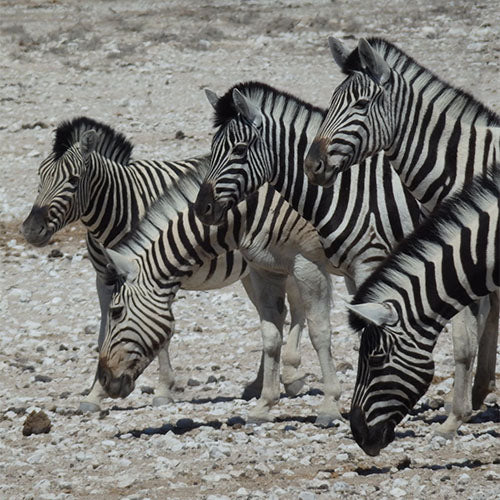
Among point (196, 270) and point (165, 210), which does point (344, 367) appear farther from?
point (165, 210)

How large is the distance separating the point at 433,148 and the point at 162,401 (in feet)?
10.3

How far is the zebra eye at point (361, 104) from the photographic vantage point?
7.45 meters

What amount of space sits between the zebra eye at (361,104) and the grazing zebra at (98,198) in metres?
2.35

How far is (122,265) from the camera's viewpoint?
26.6 feet

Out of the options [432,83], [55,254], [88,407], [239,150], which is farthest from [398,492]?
[55,254]

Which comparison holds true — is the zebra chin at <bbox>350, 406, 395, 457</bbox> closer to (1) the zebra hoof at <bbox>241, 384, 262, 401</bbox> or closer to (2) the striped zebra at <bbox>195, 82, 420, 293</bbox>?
(2) the striped zebra at <bbox>195, 82, 420, 293</bbox>

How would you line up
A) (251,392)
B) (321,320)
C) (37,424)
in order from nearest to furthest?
(37,424)
(321,320)
(251,392)

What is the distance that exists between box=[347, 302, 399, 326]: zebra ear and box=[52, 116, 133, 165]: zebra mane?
4667mm

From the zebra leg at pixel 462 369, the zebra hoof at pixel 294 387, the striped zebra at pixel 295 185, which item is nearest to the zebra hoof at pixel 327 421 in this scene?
the zebra leg at pixel 462 369

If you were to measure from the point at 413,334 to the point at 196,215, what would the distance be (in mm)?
2392

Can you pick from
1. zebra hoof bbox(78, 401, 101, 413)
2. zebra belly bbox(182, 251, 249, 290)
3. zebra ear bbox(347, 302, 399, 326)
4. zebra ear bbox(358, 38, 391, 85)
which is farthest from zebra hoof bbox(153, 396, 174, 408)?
zebra ear bbox(347, 302, 399, 326)

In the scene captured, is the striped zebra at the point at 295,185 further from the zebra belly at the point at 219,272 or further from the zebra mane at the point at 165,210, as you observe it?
the zebra belly at the point at 219,272

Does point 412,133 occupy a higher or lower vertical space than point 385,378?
higher

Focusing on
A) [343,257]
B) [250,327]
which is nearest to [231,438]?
[343,257]
